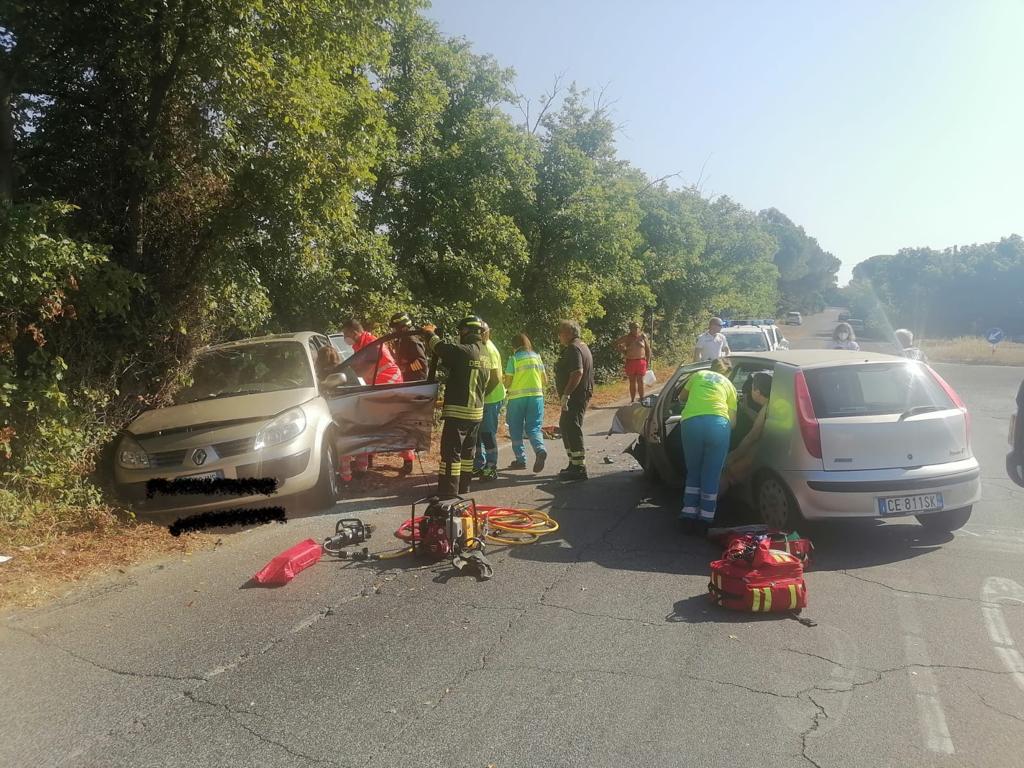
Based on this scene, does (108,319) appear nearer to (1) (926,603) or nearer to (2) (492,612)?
(2) (492,612)

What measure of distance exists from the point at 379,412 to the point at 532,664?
14.6ft

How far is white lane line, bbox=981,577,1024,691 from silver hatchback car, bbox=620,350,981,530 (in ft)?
2.69

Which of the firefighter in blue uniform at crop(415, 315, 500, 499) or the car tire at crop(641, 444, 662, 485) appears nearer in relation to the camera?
the firefighter in blue uniform at crop(415, 315, 500, 499)

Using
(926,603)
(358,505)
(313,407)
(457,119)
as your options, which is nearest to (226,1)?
(313,407)

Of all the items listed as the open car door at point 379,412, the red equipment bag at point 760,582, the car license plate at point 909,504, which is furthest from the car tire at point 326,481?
the car license plate at point 909,504

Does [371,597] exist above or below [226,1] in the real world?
below

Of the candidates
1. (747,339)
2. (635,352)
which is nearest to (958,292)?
(747,339)

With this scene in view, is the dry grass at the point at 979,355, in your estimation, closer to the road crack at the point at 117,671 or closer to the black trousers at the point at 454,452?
the black trousers at the point at 454,452

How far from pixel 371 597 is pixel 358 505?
2.87 meters

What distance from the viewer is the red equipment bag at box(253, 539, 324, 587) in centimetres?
546

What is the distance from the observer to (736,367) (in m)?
7.75

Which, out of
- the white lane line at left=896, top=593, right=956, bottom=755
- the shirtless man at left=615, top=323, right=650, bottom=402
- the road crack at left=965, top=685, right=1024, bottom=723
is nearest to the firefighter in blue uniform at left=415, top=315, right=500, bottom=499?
the white lane line at left=896, top=593, right=956, bottom=755

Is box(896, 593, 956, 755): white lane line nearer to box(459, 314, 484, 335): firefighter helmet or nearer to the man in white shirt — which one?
box(459, 314, 484, 335): firefighter helmet

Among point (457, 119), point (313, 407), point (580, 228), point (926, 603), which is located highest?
point (457, 119)
